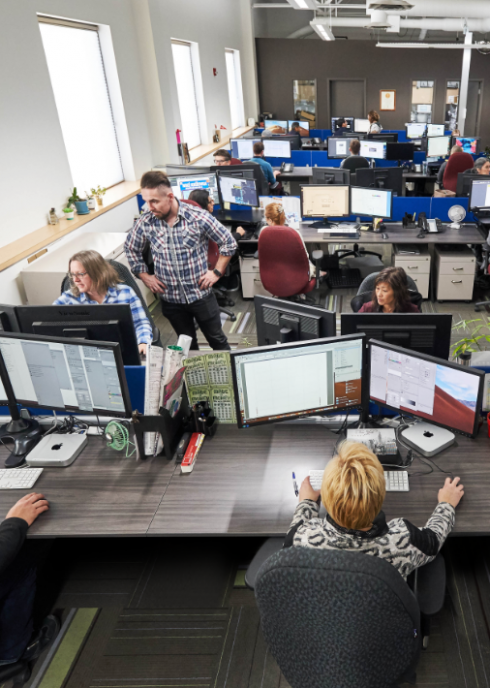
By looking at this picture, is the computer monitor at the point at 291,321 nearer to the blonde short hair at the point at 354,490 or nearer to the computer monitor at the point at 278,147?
the blonde short hair at the point at 354,490

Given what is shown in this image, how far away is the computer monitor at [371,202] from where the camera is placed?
17.6 feet

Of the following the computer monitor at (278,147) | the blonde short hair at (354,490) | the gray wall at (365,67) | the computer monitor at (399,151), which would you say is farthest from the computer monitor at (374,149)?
the blonde short hair at (354,490)

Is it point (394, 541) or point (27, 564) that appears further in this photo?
point (27, 564)

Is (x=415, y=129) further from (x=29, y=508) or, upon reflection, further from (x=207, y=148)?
(x=29, y=508)

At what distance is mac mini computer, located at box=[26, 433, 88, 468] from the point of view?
232 centimetres

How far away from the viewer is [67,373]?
89.0 inches

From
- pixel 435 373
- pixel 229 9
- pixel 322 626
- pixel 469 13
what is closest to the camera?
pixel 322 626

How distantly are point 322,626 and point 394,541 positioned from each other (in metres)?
0.48

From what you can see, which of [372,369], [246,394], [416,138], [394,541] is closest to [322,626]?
[394,541]

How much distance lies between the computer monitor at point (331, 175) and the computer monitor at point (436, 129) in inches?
183

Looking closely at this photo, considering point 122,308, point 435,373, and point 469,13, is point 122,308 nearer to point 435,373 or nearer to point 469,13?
point 435,373

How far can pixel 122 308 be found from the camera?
8.02 ft

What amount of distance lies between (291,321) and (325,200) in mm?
3551

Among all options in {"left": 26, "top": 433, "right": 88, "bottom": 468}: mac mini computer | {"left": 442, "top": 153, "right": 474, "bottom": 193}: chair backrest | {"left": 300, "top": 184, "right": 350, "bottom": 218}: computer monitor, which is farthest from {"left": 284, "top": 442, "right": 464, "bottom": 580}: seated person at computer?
{"left": 442, "top": 153, "right": 474, "bottom": 193}: chair backrest
